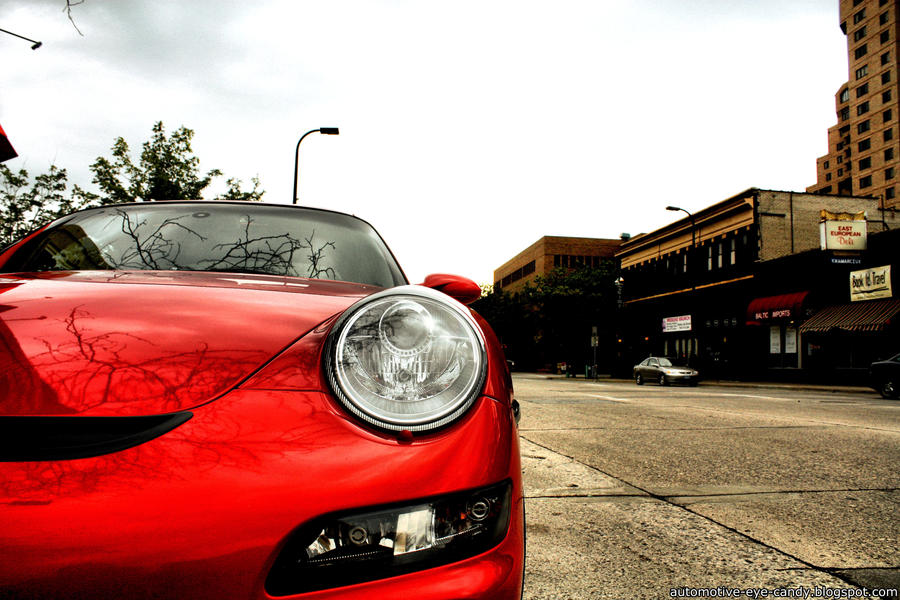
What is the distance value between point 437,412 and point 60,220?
2.25 m

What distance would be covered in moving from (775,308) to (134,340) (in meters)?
31.3

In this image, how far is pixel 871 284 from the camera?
23719 millimetres

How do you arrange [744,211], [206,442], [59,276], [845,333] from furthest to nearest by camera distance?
[744,211]
[845,333]
[59,276]
[206,442]

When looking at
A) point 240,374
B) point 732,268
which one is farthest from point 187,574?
point 732,268

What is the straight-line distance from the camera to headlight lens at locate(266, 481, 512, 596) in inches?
39.7

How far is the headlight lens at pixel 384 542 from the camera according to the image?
1.01m

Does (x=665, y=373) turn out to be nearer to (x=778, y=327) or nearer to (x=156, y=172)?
(x=778, y=327)

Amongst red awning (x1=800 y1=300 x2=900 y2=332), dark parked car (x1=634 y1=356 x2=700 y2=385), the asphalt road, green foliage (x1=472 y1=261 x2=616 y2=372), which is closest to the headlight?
the asphalt road

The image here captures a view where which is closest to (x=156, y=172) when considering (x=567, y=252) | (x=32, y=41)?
(x=32, y=41)

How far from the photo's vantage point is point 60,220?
8.38 feet

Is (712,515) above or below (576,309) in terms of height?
below

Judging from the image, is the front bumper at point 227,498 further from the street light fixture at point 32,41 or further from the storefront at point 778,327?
the storefront at point 778,327

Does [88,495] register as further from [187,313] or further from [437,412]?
[437,412]

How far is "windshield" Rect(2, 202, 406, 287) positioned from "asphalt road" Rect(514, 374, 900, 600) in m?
1.47
